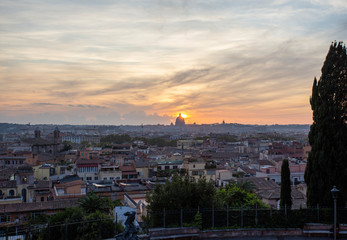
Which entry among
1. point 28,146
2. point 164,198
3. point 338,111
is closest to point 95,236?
point 164,198

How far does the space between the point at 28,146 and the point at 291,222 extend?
226 feet

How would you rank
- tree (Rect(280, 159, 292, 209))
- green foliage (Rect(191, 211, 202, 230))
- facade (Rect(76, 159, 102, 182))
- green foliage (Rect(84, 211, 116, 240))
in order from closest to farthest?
green foliage (Rect(191, 211, 202, 230))
green foliage (Rect(84, 211, 116, 240))
tree (Rect(280, 159, 292, 209))
facade (Rect(76, 159, 102, 182))

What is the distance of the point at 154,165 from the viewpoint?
4506cm

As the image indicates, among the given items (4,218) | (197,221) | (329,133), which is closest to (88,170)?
(4,218)

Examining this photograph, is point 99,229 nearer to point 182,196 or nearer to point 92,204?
point 182,196

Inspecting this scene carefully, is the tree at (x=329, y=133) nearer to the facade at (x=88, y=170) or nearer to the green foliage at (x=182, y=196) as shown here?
the green foliage at (x=182, y=196)

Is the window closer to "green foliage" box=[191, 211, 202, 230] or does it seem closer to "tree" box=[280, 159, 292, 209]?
"green foliage" box=[191, 211, 202, 230]

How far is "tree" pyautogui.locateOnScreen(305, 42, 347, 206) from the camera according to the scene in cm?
1404

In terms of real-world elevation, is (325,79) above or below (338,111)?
above

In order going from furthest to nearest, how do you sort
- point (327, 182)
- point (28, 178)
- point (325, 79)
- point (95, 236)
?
point (28, 178)
point (325, 79)
point (327, 182)
point (95, 236)

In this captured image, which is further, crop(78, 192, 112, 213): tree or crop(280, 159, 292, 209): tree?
crop(78, 192, 112, 213): tree

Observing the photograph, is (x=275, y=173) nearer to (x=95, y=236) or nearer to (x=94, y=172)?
(x=94, y=172)

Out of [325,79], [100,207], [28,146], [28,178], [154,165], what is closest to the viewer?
[325,79]

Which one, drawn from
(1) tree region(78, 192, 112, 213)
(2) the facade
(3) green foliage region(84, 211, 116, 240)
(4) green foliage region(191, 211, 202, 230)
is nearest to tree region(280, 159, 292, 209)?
(4) green foliage region(191, 211, 202, 230)
